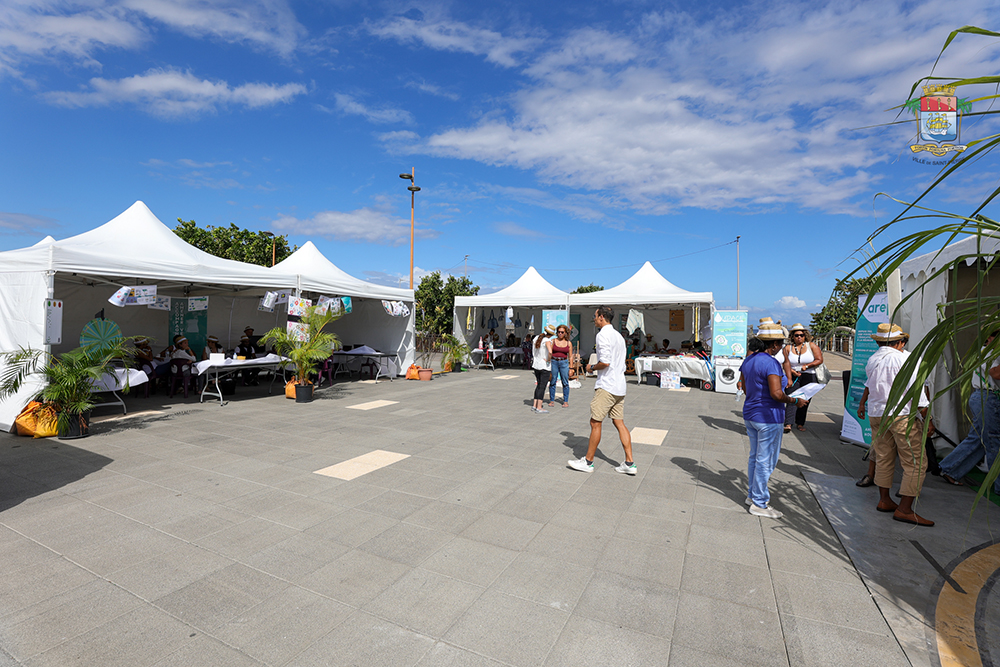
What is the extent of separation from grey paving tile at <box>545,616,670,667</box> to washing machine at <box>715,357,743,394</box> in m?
10.9

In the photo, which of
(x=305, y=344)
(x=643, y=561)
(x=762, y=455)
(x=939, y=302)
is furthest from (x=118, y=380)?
(x=939, y=302)

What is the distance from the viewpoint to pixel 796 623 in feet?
8.57

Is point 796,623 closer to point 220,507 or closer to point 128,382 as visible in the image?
point 220,507

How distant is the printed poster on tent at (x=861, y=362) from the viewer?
20.3 ft

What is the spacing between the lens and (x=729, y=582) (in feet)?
9.87

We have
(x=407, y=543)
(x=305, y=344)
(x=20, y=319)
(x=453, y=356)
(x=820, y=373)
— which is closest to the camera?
(x=407, y=543)

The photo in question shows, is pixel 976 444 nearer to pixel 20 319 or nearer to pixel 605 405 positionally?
pixel 605 405

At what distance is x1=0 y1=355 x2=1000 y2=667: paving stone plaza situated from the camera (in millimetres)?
2422

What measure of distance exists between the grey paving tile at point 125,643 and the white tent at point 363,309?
9.49 metres

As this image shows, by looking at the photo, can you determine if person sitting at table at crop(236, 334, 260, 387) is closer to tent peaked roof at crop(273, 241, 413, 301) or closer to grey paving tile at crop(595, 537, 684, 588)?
tent peaked roof at crop(273, 241, 413, 301)

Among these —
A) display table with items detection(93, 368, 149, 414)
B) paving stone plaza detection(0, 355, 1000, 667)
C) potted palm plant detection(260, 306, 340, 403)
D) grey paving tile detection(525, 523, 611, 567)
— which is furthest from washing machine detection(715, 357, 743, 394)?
display table with items detection(93, 368, 149, 414)

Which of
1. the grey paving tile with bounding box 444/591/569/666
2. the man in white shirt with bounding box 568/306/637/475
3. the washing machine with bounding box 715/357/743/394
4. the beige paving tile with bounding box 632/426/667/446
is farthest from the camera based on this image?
the washing machine with bounding box 715/357/743/394

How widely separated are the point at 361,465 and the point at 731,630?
3838mm

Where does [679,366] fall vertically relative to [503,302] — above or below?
below
